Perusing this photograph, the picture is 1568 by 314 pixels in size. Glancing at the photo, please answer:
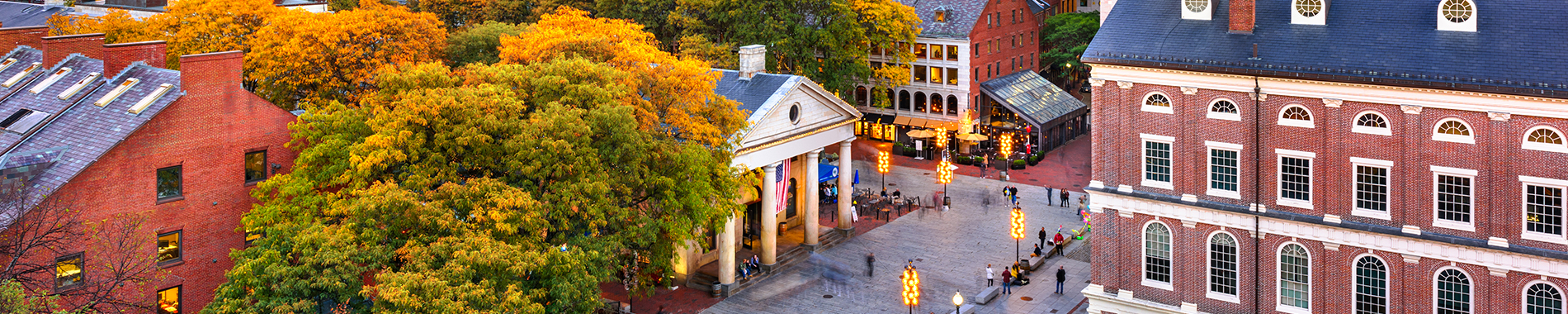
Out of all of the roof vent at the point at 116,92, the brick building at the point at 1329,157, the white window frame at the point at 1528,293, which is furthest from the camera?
the roof vent at the point at 116,92

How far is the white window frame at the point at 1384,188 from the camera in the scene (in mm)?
42281

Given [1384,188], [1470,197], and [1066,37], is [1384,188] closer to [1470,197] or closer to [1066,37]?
[1470,197]

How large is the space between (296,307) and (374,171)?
19.9ft

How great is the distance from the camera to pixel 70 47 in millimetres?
51875

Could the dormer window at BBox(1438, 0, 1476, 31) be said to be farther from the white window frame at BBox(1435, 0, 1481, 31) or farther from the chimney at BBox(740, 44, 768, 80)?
the chimney at BBox(740, 44, 768, 80)

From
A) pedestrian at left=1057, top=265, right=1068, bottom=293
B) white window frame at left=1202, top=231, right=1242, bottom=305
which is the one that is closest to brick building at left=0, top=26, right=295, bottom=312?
white window frame at left=1202, top=231, right=1242, bottom=305

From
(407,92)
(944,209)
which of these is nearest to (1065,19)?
(944,209)

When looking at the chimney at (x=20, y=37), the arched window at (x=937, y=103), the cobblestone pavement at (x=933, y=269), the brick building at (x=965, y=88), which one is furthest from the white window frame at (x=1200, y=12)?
the arched window at (x=937, y=103)

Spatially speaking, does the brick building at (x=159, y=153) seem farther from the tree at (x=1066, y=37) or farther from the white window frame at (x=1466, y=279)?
the tree at (x=1066, y=37)

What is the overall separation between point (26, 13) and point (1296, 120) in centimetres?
7752

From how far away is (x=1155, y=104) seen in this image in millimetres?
45719

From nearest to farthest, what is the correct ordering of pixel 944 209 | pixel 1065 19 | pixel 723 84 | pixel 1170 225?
pixel 1170 225 → pixel 723 84 → pixel 944 209 → pixel 1065 19

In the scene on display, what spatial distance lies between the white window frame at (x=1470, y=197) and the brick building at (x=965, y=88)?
179 feet

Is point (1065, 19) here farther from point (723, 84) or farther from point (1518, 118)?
point (1518, 118)
